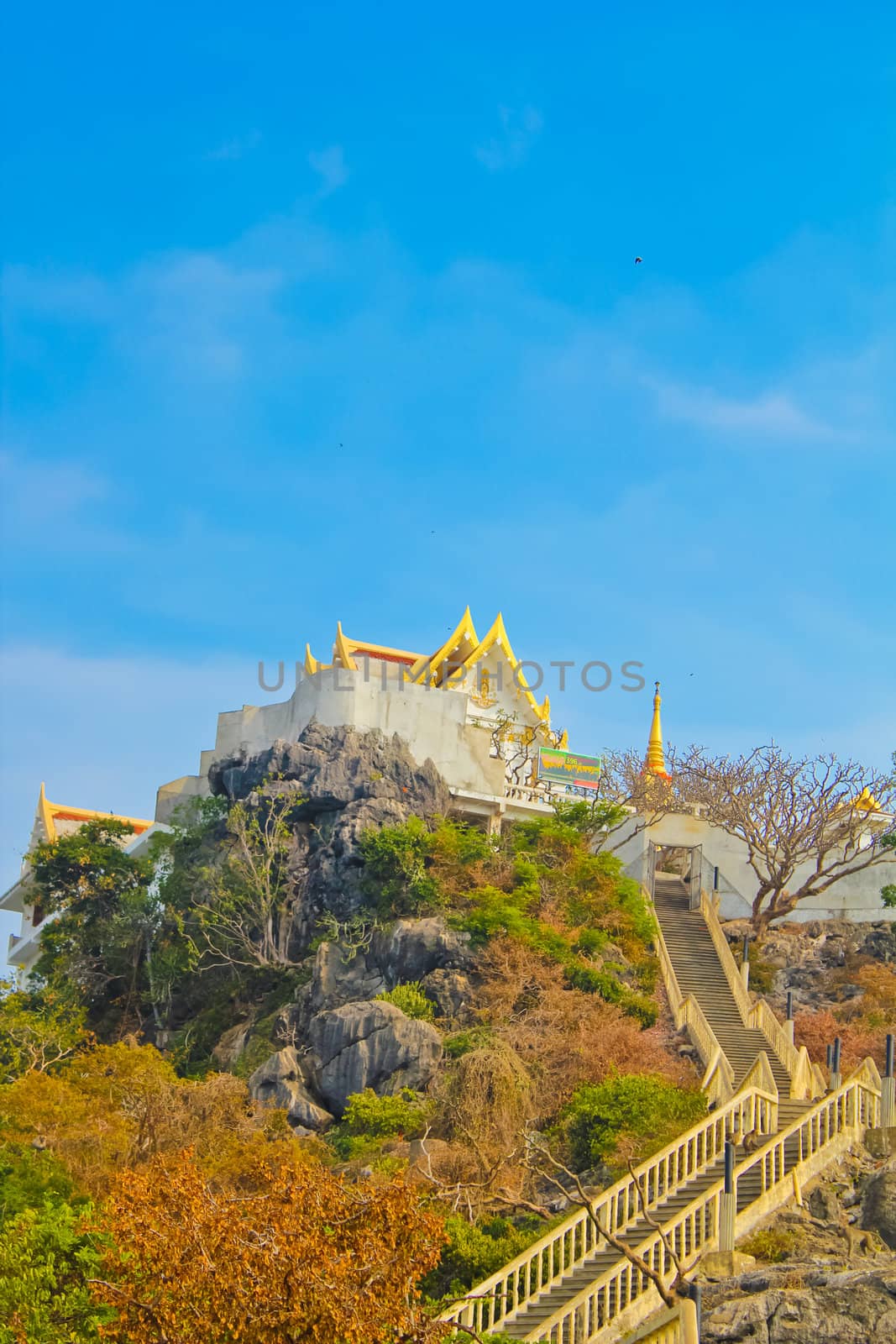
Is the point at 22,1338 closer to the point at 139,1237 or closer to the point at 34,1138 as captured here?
the point at 139,1237

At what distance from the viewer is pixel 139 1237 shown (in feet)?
48.4

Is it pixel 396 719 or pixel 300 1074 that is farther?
pixel 396 719

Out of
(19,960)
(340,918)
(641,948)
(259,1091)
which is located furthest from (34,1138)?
(19,960)

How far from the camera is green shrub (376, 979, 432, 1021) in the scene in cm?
3109

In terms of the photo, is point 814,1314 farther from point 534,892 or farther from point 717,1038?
point 534,892

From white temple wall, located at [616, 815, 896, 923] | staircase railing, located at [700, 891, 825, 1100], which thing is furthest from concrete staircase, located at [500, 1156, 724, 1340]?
white temple wall, located at [616, 815, 896, 923]

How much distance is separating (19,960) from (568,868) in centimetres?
1878

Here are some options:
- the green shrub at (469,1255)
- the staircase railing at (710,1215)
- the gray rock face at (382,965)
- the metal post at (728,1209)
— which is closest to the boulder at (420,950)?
the gray rock face at (382,965)

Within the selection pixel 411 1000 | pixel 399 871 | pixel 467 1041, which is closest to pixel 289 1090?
pixel 411 1000

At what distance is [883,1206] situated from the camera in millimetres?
20047

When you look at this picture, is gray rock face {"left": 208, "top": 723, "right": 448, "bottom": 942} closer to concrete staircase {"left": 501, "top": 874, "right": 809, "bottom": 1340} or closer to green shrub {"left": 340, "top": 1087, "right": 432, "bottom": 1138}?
concrete staircase {"left": 501, "top": 874, "right": 809, "bottom": 1340}

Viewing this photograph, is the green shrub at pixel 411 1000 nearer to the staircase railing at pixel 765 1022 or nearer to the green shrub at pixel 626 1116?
the staircase railing at pixel 765 1022

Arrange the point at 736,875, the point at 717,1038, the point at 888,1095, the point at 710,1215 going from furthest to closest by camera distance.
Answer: the point at 736,875 → the point at 717,1038 → the point at 888,1095 → the point at 710,1215

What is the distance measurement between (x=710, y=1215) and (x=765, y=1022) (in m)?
9.07
